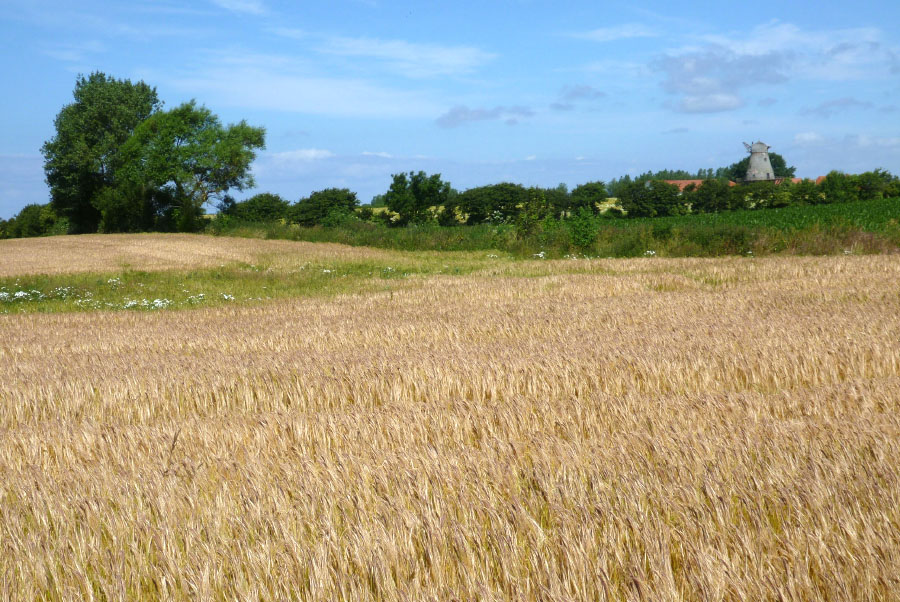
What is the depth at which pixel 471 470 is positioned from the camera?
3.94 metres

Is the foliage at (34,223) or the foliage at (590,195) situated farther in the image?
the foliage at (34,223)

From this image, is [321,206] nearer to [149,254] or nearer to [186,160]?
[186,160]

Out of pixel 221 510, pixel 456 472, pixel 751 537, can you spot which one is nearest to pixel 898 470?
pixel 751 537

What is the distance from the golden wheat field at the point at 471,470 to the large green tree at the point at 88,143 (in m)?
64.7

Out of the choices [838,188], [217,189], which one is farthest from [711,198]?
[217,189]

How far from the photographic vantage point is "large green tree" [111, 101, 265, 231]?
60.0 m

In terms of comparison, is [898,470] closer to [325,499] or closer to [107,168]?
[325,499]

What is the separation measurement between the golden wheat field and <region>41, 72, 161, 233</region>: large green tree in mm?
64672

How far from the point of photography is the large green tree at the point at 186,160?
60.0 metres

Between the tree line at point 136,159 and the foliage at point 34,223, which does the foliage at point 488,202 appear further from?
the foliage at point 34,223

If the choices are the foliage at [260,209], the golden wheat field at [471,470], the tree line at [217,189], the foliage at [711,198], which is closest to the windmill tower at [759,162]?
the tree line at [217,189]

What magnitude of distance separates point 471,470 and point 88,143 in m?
74.5

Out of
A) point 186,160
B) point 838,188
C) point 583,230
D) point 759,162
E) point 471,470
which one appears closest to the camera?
point 471,470

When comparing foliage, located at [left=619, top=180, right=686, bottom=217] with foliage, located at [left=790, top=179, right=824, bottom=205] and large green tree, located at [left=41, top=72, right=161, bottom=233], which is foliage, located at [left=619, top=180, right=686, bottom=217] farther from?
large green tree, located at [left=41, top=72, right=161, bottom=233]
